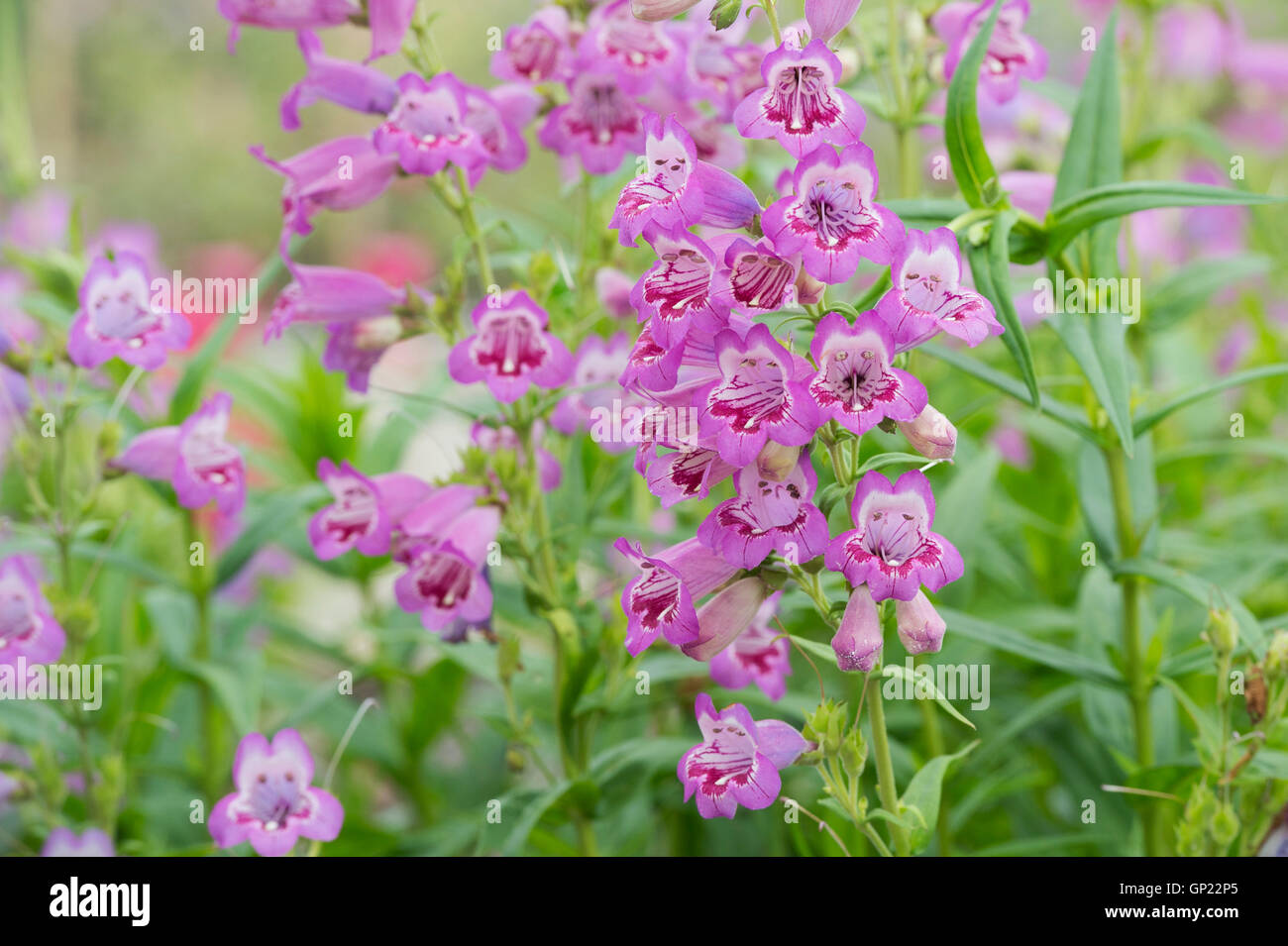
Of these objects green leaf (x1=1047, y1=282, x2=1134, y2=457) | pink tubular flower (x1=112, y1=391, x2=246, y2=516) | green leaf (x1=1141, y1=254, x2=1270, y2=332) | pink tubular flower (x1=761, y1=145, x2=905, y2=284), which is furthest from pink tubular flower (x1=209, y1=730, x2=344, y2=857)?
green leaf (x1=1141, y1=254, x2=1270, y2=332)

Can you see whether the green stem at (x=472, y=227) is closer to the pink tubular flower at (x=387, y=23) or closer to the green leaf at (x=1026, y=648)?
the pink tubular flower at (x=387, y=23)

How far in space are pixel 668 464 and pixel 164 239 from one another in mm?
7339

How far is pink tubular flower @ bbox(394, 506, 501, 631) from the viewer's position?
1348 millimetres

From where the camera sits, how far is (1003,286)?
1.07 metres

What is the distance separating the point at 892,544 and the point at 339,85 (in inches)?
35.8

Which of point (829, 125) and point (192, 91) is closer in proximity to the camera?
point (829, 125)

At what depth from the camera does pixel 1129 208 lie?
45.1 inches

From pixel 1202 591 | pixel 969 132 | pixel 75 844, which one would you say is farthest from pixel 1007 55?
pixel 75 844

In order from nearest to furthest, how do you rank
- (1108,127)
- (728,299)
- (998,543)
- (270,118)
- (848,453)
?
1. (728,299)
2. (848,453)
3. (1108,127)
4. (998,543)
5. (270,118)

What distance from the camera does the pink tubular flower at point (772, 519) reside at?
3.12 ft

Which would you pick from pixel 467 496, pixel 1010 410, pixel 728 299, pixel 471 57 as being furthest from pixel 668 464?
pixel 471 57

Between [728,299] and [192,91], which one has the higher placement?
→ [192,91]

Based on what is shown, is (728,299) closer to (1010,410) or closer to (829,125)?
(829,125)

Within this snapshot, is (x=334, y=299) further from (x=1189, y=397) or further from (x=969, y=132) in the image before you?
(x=1189, y=397)
